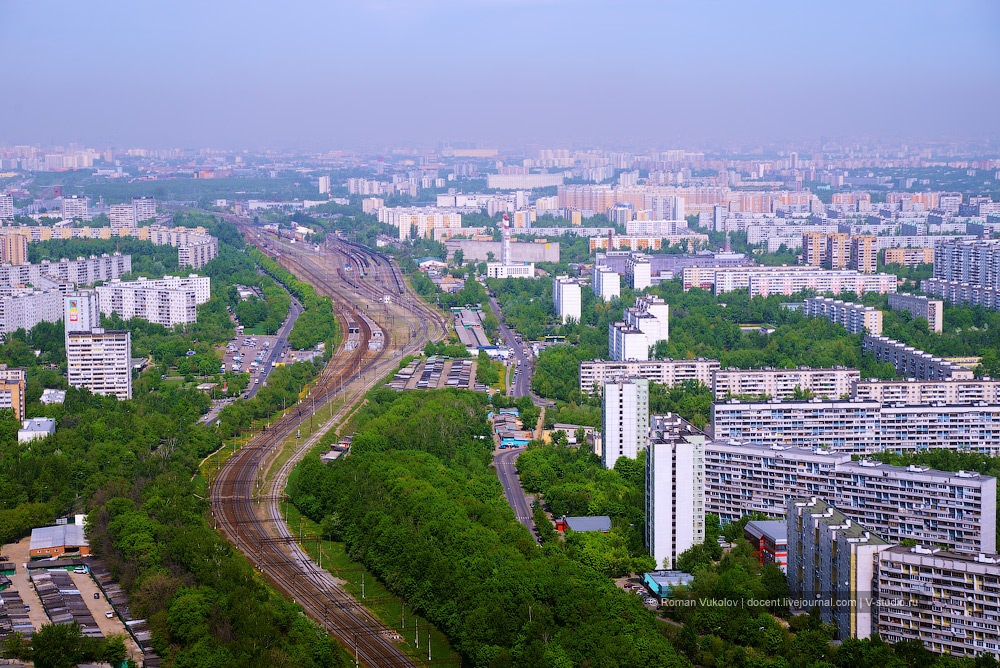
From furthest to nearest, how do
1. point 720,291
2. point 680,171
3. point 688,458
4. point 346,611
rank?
point 680,171 < point 720,291 < point 688,458 < point 346,611

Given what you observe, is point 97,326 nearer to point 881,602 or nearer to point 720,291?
point 720,291

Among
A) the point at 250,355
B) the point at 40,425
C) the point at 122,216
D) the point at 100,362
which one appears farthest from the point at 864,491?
the point at 122,216

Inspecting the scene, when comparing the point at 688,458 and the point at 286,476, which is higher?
the point at 688,458

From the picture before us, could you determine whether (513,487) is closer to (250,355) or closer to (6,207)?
(250,355)

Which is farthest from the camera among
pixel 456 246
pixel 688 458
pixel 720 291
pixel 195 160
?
pixel 195 160

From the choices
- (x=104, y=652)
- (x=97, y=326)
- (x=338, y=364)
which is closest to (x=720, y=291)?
(x=338, y=364)

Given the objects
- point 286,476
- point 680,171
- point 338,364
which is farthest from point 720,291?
point 680,171

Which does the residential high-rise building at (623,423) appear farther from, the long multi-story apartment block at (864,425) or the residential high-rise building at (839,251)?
the residential high-rise building at (839,251)

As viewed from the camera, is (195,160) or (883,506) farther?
(195,160)
